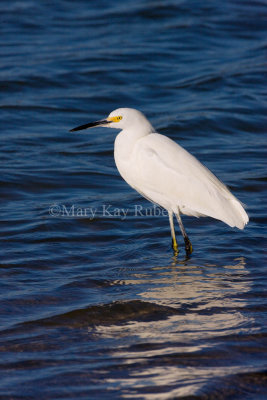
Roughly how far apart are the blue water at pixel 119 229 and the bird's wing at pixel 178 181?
0.37 m

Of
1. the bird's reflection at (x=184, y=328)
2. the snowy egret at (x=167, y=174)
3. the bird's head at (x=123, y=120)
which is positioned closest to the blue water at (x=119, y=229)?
the bird's reflection at (x=184, y=328)

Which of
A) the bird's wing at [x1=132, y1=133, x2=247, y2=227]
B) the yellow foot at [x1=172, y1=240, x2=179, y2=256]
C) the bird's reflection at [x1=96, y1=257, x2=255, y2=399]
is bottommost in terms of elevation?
the bird's reflection at [x1=96, y1=257, x2=255, y2=399]

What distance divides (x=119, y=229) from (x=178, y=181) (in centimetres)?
93

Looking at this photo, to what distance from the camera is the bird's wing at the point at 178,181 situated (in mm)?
6535

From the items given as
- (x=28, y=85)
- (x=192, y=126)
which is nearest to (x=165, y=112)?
(x=192, y=126)

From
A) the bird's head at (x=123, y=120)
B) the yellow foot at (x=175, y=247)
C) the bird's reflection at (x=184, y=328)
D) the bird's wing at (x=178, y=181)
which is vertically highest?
the bird's head at (x=123, y=120)

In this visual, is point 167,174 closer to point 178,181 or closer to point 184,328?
point 178,181

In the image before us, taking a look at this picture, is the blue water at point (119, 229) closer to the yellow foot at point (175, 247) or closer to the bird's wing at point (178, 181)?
the yellow foot at point (175, 247)

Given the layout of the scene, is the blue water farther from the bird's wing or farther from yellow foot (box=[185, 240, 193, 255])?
the bird's wing

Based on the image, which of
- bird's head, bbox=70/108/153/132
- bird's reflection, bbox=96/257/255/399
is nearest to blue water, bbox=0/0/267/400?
bird's reflection, bbox=96/257/255/399

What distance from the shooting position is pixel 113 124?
6492mm

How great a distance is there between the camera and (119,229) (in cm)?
721

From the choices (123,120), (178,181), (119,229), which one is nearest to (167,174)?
(178,181)

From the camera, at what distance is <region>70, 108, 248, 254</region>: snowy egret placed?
651cm
